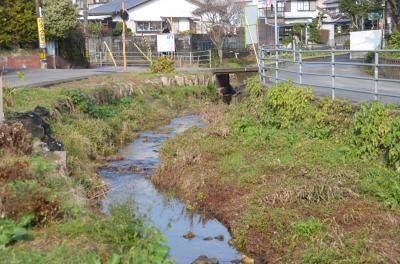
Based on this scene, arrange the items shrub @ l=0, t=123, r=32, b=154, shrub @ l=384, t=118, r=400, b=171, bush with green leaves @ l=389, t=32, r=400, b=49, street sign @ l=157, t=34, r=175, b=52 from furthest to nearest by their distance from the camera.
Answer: street sign @ l=157, t=34, r=175, b=52 → bush with green leaves @ l=389, t=32, r=400, b=49 → shrub @ l=0, t=123, r=32, b=154 → shrub @ l=384, t=118, r=400, b=171

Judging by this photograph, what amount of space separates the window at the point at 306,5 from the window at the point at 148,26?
882 inches

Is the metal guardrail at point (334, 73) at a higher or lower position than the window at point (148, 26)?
lower

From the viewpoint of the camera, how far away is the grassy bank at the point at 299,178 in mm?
7793

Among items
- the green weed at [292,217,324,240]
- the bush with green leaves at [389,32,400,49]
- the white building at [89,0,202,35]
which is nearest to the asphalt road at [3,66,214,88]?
the bush with green leaves at [389,32,400,49]

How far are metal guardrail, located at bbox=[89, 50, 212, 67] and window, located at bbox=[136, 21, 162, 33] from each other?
30.2 feet

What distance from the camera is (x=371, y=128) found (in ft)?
33.1

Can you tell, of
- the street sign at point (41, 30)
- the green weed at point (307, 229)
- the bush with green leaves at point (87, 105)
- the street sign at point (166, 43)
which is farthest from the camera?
the street sign at point (166, 43)

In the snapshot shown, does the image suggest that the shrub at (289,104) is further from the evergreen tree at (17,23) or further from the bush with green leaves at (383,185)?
the evergreen tree at (17,23)

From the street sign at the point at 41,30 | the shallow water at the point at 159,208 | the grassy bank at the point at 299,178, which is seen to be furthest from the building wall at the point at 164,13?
the grassy bank at the point at 299,178

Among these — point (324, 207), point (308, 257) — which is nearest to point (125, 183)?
point (324, 207)

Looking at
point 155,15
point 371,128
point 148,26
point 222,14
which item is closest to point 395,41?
point 371,128

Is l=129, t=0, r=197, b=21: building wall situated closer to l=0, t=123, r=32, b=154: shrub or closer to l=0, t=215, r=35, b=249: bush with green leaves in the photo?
l=0, t=123, r=32, b=154: shrub

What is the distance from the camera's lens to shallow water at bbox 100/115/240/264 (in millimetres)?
8656

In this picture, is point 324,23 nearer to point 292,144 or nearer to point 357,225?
point 292,144
